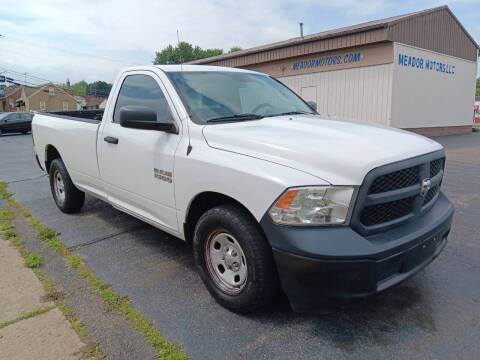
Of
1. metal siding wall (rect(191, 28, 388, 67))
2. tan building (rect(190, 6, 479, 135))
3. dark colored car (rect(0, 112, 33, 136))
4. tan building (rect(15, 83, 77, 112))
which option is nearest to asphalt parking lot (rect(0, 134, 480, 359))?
tan building (rect(190, 6, 479, 135))

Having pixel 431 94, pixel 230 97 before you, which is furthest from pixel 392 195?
pixel 431 94

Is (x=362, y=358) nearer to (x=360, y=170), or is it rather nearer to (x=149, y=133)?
(x=360, y=170)

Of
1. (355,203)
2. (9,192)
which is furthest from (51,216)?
(355,203)

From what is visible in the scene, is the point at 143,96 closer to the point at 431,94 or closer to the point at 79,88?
the point at 431,94

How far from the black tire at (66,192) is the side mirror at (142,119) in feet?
8.00

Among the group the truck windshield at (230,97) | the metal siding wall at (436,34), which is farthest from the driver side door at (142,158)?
the metal siding wall at (436,34)

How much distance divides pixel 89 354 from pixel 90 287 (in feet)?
3.04

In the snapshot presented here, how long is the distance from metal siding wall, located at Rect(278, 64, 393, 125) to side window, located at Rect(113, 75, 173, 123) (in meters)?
11.2

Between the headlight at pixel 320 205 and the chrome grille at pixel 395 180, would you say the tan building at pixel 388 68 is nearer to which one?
the chrome grille at pixel 395 180

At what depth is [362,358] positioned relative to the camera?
2285 millimetres

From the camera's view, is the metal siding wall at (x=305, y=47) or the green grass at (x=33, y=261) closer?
the green grass at (x=33, y=261)

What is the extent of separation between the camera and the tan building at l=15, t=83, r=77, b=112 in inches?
2468

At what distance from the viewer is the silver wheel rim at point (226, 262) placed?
8.78ft

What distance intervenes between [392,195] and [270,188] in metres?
0.78
